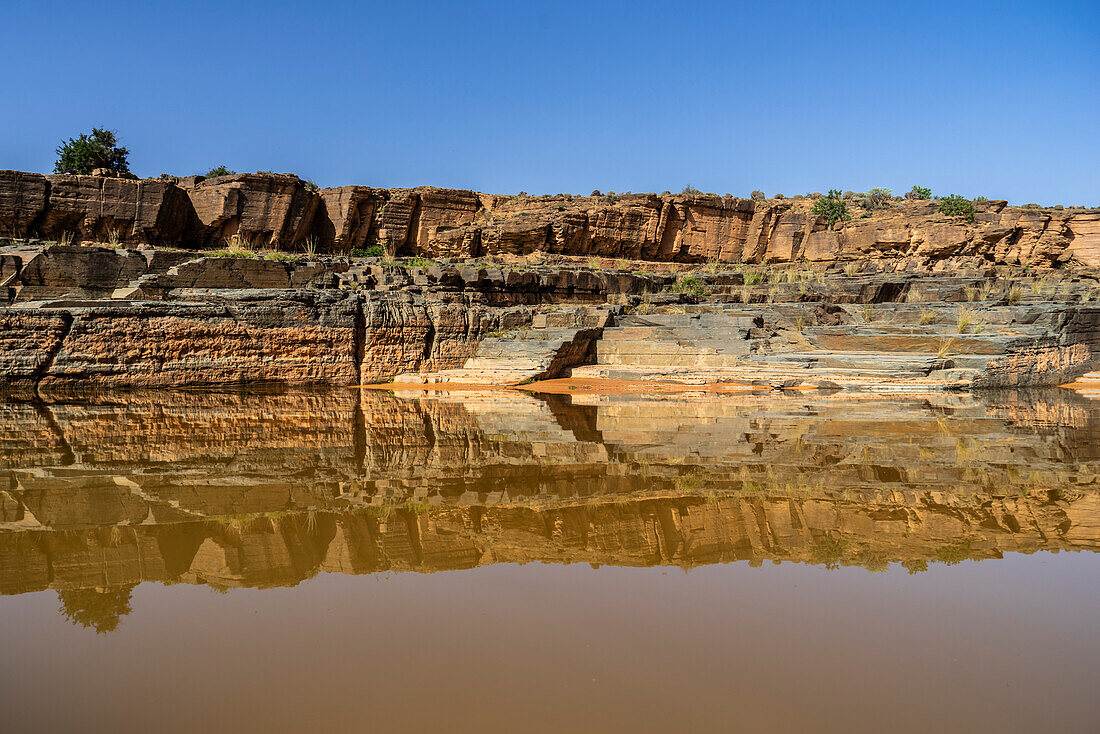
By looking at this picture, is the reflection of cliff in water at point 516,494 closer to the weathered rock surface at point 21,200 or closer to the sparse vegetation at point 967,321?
the sparse vegetation at point 967,321

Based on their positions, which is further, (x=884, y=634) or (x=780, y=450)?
(x=780, y=450)

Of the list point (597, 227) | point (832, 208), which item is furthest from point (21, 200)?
point (832, 208)

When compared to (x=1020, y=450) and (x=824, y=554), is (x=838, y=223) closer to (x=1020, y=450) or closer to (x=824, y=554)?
(x=1020, y=450)

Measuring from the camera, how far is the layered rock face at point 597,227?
25.8 meters

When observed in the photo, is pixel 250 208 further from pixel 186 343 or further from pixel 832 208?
pixel 832 208

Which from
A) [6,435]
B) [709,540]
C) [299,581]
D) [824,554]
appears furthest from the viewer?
[6,435]

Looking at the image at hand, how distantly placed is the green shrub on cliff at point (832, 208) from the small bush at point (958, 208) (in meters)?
4.00

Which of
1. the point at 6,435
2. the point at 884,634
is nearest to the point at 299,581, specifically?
the point at 884,634

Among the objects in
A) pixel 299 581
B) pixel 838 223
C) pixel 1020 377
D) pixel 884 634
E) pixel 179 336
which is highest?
pixel 838 223

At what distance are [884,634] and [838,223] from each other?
3163 centimetres

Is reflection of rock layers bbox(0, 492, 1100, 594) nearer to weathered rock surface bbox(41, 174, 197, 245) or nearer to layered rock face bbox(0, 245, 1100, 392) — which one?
layered rock face bbox(0, 245, 1100, 392)

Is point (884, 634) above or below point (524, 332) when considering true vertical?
below

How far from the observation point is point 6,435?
7.43 meters

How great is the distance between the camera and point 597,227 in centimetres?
2891
